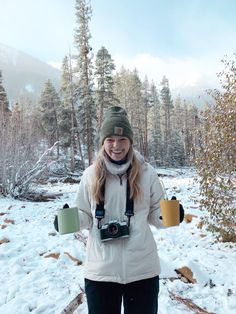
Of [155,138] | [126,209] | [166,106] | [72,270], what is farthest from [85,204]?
[166,106]

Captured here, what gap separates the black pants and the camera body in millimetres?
345

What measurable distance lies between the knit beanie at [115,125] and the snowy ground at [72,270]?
99.0 inches

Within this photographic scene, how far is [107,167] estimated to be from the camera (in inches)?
100.0

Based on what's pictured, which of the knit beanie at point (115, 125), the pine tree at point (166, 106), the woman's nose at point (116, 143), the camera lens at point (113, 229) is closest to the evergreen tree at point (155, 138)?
the pine tree at point (166, 106)

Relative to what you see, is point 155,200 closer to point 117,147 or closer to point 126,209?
point 126,209

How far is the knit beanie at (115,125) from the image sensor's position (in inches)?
103

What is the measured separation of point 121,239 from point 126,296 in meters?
0.42

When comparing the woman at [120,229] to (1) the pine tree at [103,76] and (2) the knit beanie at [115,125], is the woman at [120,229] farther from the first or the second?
(1) the pine tree at [103,76]

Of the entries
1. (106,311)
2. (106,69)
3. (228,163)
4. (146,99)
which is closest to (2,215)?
(228,163)

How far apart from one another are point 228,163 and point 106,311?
14.4 feet

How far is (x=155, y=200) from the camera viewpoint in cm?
257

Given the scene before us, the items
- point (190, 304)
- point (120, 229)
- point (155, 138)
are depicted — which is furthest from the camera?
point (155, 138)

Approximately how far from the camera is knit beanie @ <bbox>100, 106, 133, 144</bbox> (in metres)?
2.62

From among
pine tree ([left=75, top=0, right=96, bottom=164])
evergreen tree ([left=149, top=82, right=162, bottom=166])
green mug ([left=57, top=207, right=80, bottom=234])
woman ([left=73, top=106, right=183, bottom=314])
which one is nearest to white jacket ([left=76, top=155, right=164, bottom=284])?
woman ([left=73, top=106, right=183, bottom=314])
